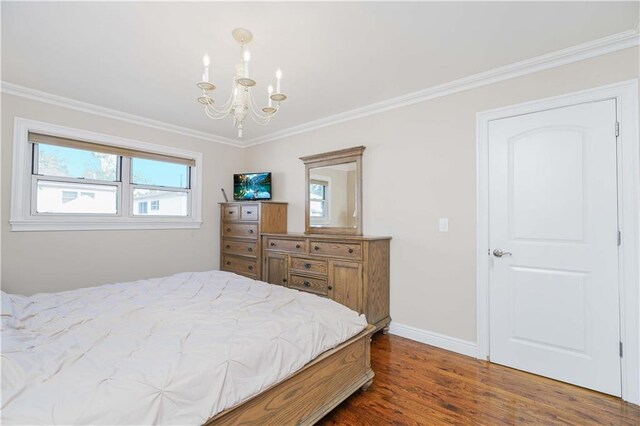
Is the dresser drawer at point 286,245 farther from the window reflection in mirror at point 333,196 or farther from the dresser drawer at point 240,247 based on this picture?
the window reflection in mirror at point 333,196

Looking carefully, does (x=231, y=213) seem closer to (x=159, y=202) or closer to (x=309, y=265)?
(x=159, y=202)

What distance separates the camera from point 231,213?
4.35 m

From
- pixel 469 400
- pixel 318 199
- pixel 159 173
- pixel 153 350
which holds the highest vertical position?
pixel 159 173

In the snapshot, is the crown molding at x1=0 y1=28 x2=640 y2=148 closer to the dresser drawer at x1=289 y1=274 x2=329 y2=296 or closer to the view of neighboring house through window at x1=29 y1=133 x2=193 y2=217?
the view of neighboring house through window at x1=29 y1=133 x2=193 y2=217

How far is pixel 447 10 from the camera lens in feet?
5.86

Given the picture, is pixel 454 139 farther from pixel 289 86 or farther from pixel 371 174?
pixel 289 86

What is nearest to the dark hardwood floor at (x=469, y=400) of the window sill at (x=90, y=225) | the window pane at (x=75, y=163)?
the window sill at (x=90, y=225)

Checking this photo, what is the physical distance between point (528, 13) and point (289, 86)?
1873mm

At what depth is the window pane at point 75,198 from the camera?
10.3 feet

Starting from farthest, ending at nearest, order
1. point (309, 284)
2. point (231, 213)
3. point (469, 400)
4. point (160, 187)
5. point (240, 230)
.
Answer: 1. point (231, 213)
2. point (240, 230)
3. point (160, 187)
4. point (309, 284)
5. point (469, 400)

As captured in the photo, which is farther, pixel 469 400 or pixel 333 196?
pixel 333 196

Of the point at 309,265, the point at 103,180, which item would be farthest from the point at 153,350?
the point at 103,180

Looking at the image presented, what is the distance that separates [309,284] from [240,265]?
4.50ft

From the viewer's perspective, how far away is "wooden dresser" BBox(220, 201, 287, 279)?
3.93m
